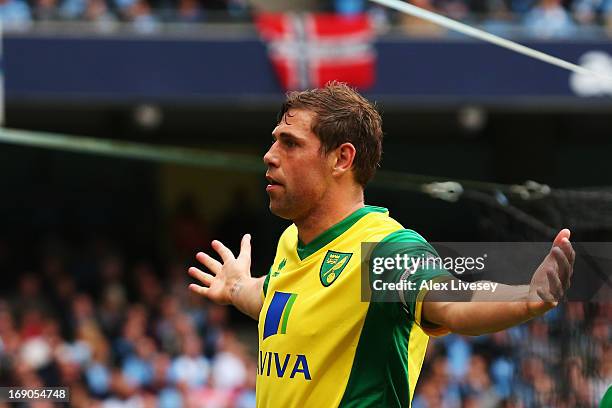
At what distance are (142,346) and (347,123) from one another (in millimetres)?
11013

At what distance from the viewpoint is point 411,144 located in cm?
2295

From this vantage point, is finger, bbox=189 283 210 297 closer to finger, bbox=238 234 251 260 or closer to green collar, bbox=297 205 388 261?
finger, bbox=238 234 251 260

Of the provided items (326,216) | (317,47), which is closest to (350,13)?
(317,47)

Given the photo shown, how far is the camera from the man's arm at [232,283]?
15.1 ft

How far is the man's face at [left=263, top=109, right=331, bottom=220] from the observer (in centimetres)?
401

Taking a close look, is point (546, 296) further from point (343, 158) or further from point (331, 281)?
point (343, 158)

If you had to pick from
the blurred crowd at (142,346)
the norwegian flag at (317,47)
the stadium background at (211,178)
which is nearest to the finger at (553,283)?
the stadium background at (211,178)

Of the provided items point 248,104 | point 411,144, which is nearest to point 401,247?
point 248,104

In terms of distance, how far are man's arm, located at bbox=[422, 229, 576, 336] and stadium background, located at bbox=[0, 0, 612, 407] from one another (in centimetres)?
330

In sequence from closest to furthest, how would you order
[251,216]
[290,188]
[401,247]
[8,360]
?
[401,247], [290,188], [8,360], [251,216]

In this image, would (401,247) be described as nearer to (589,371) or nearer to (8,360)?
(589,371)

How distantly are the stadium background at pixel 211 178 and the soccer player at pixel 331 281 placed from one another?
284cm

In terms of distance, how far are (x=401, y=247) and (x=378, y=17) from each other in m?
14.4

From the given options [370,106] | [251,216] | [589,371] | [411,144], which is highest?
[411,144]
